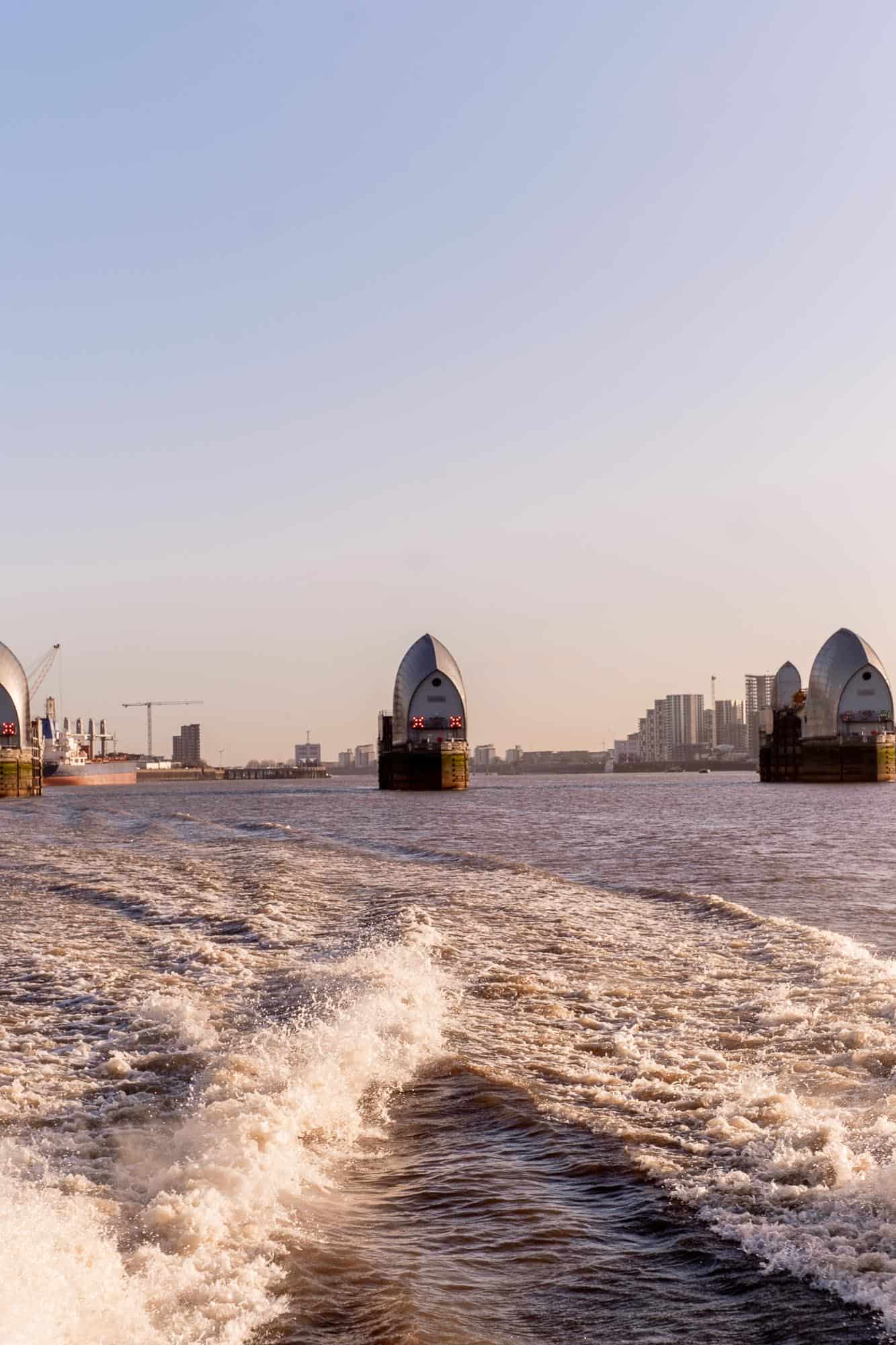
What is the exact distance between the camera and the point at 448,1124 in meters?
8.71

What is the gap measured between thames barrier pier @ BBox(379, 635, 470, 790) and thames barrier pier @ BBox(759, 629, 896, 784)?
4106 centimetres

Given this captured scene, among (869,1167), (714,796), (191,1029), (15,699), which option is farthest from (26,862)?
(15,699)

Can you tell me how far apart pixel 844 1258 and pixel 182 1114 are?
4.80m

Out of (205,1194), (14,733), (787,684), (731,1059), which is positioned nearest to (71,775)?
(14,733)

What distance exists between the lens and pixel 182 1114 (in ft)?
28.0

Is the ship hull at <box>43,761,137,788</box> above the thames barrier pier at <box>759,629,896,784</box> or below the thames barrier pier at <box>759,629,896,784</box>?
below

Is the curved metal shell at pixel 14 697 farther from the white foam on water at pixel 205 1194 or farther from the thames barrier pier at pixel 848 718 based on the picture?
the white foam on water at pixel 205 1194

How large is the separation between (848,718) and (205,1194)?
404 feet

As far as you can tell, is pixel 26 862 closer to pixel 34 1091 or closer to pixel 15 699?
pixel 34 1091

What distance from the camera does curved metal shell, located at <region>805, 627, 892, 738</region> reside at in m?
122

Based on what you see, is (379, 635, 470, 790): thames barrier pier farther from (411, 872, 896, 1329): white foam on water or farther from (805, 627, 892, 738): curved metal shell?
(411, 872, 896, 1329): white foam on water

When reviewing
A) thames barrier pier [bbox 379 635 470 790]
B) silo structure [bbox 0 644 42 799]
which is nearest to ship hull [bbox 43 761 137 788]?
silo structure [bbox 0 644 42 799]

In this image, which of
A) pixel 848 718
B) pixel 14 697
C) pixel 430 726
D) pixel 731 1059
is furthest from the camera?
pixel 848 718

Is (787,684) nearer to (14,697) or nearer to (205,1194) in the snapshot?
(14,697)
